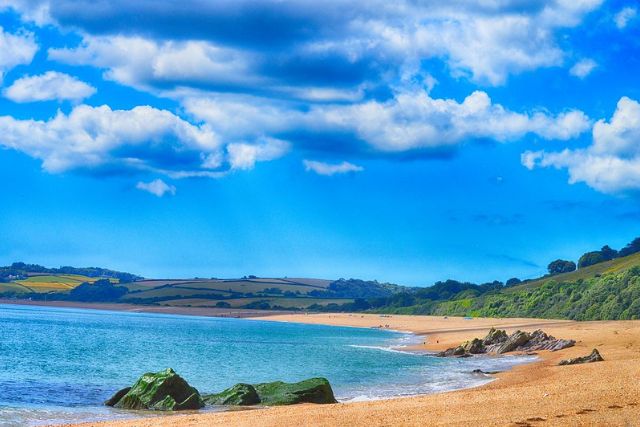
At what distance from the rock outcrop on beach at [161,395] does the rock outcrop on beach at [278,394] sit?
1529 mm

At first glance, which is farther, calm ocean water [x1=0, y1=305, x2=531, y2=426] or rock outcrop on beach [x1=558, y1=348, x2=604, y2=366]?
rock outcrop on beach [x1=558, y1=348, x2=604, y2=366]

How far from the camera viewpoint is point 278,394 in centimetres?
3719

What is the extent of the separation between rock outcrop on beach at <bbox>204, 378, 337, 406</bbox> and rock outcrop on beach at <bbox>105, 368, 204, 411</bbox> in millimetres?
1529

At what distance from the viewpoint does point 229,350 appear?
3428 inches

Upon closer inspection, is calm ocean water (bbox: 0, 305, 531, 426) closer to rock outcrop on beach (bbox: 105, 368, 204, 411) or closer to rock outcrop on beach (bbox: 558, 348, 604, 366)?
rock outcrop on beach (bbox: 105, 368, 204, 411)

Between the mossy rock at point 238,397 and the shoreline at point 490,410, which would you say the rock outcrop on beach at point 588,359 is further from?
the mossy rock at point 238,397

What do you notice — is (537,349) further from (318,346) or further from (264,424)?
(264,424)

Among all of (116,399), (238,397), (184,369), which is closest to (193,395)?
(238,397)

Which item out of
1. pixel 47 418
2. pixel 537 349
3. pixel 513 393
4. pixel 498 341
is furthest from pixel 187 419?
pixel 498 341

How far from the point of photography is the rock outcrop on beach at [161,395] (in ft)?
117

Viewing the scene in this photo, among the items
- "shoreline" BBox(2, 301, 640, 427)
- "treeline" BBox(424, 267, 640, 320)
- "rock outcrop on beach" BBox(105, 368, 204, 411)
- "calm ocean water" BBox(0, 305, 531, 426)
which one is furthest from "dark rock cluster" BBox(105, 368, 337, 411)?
"treeline" BBox(424, 267, 640, 320)

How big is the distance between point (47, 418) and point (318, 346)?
6503 cm

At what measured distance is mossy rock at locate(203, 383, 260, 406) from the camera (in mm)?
36938

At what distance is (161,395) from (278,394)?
5885 millimetres
